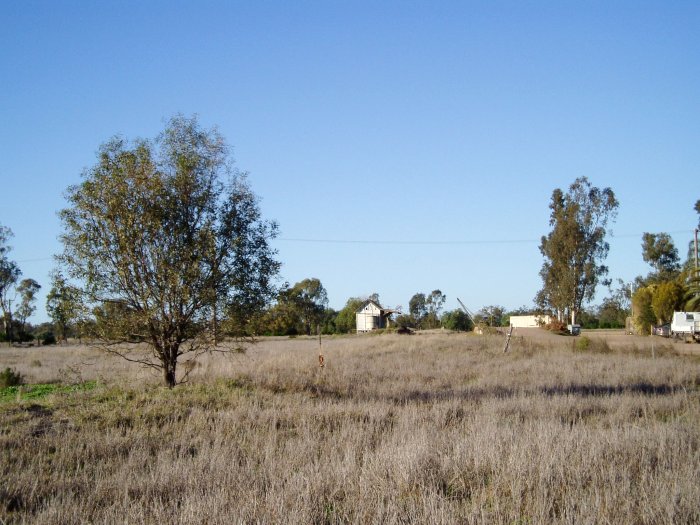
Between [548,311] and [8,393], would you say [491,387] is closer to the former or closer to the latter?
[8,393]

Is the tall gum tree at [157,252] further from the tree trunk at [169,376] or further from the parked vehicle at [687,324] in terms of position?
the parked vehicle at [687,324]

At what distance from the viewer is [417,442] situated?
8.77 meters

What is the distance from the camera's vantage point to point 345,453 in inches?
348

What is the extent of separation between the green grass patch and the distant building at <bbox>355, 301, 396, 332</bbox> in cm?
7102

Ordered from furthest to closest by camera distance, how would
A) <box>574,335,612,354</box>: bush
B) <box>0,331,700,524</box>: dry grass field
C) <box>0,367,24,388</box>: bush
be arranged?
<box>574,335,612,354</box>: bush < <box>0,367,24,388</box>: bush < <box>0,331,700,524</box>: dry grass field

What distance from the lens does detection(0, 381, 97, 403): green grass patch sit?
16250 millimetres

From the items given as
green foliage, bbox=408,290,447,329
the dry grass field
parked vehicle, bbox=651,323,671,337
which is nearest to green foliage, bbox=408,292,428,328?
green foliage, bbox=408,290,447,329

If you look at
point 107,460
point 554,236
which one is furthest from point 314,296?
point 107,460

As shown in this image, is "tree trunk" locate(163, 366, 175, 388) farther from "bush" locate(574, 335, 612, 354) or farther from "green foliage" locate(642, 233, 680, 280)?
"green foliage" locate(642, 233, 680, 280)

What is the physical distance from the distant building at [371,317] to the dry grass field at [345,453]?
239 ft

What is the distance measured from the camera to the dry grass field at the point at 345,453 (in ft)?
20.5

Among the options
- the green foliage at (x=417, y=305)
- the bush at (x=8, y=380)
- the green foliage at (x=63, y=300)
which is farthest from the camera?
the green foliage at (x=417, y=305)

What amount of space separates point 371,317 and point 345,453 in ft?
274

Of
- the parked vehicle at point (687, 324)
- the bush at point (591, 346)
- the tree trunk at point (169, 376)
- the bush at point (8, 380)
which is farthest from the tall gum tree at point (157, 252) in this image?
the parked vehicle at point (687, 324)
